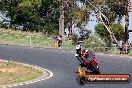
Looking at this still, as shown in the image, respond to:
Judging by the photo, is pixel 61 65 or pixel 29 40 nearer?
pixel 61 65

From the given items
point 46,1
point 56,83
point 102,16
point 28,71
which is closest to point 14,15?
point 46,1

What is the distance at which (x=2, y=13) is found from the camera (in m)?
78.1

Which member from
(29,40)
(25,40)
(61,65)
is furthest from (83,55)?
(25,40)

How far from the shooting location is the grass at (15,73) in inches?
897

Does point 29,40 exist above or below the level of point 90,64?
below

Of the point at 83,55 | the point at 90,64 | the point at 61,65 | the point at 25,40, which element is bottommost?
the point at 61,65

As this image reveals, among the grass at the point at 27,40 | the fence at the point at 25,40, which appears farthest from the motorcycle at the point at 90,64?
the fence at the point at 25,40

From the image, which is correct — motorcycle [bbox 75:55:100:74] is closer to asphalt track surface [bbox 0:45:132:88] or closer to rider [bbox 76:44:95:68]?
rider [bbox 76:44:95:68]

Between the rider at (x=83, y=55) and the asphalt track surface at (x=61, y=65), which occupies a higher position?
the rider at (x=83, y=55)

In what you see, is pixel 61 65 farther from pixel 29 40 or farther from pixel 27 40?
pixel 27 40

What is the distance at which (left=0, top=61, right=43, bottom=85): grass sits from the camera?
2278 centimetres

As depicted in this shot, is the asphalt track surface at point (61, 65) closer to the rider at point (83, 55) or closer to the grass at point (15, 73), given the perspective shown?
the grass at point (15, 73)

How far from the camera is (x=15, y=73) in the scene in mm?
25516

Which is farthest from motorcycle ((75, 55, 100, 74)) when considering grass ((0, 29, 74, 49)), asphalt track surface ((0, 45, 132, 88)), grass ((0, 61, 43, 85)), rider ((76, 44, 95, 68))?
grass ((0, 29, 74, 49))
